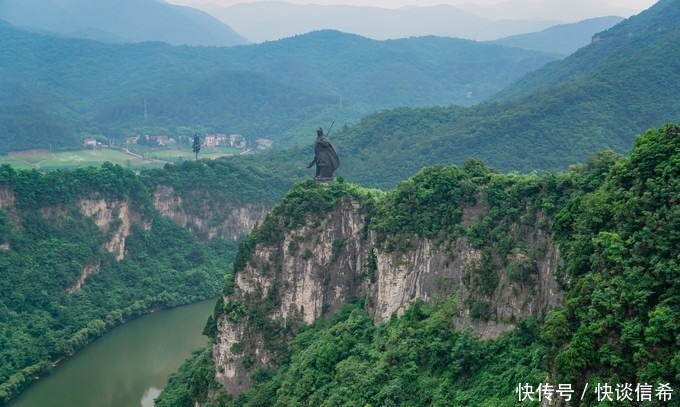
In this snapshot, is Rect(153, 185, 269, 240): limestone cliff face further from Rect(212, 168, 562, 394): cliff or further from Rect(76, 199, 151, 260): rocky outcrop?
Rect(212, 168, 562, 394): cliff

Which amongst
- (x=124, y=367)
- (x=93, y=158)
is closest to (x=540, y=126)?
(x=124, y=367)

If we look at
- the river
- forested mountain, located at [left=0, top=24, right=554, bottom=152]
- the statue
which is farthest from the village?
the statue

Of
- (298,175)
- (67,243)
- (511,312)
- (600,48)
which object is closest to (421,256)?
(511,312)

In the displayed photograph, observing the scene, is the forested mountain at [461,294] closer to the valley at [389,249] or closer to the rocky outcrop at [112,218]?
the valley at [389,249]

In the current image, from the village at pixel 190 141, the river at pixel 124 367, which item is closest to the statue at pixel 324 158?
the river at pixel 124 367

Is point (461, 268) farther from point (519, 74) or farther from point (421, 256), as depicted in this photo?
point (519, 74)
